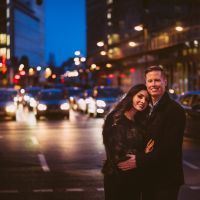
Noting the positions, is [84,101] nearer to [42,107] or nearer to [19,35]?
[42,107]

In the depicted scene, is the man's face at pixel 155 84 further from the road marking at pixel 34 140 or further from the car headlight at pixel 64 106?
the car headlight at pixel 64 106

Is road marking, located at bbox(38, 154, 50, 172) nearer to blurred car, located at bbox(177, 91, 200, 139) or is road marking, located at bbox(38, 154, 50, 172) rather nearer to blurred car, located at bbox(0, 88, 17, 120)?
blurred car, located at bbox(177, 91, 200, 139)

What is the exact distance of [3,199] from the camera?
31.5ft

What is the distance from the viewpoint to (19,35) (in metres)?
158

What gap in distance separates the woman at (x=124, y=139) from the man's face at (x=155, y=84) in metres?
0.05

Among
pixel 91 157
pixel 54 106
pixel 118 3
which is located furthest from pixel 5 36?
pixel 91 157

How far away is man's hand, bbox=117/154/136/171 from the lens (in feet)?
16.4

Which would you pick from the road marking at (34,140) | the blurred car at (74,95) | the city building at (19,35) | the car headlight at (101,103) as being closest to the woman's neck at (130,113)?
the road marking at (34,140)

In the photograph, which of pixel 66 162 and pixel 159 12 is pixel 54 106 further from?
pixel 159 12

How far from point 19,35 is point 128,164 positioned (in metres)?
155

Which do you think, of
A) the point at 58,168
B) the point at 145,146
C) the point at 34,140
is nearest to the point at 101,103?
the point at 34,140

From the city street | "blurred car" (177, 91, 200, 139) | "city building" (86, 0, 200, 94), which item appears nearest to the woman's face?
the city street

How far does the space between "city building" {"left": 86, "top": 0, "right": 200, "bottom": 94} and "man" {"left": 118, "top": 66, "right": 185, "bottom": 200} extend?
70.4 ft

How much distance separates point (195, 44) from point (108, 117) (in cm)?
5901
